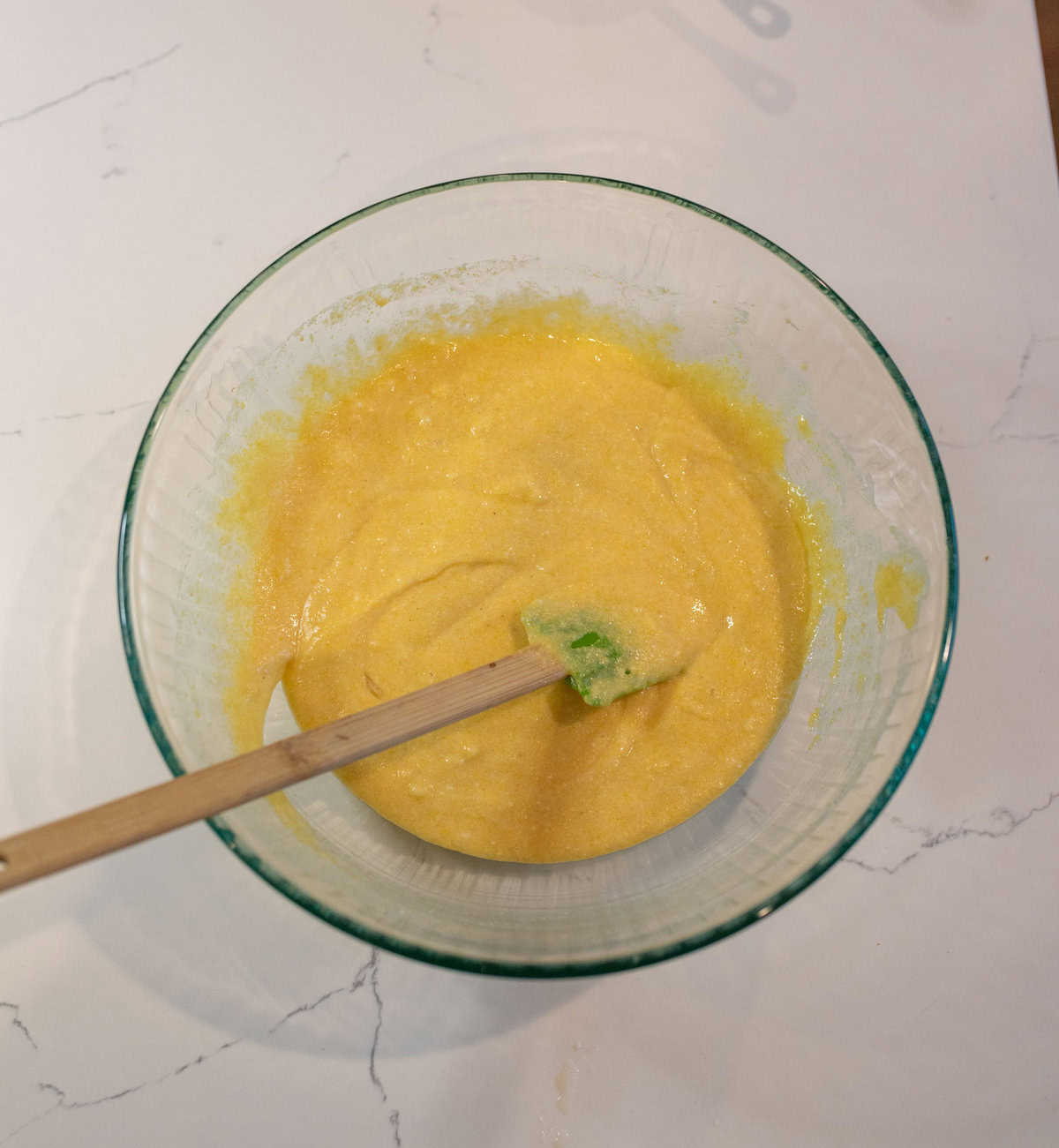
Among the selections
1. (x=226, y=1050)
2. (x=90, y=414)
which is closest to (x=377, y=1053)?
(x=226, y=1050)

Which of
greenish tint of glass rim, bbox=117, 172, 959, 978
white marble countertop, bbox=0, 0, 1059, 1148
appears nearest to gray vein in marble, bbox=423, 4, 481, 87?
white marble countertop, bbox=0, 0, 1059, 1148

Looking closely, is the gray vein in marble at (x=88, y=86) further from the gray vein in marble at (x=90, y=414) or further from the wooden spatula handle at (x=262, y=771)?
the wooden spatula handle at (x=262, y=771)

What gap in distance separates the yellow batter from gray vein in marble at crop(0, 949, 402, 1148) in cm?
26

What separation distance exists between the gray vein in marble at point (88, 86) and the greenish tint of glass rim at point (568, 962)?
68cm

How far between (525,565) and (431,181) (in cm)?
77

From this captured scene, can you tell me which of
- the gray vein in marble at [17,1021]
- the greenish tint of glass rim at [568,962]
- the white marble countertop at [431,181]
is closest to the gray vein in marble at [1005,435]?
the white marble countertop at [431,181]

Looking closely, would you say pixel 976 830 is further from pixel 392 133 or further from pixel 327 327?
pixel 392 133

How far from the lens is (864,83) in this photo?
169 centimetres

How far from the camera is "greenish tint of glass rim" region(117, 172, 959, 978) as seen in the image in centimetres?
106

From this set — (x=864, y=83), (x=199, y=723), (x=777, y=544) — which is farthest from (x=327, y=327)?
(x=864, y=83)

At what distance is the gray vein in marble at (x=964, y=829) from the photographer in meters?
1.41

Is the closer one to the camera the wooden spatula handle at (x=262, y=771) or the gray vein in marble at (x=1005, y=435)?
the wooden spatula handle at (x=262, y=771)

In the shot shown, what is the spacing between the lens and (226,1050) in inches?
51.9

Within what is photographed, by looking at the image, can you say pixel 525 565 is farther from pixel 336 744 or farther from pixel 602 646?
pixel 336 744
